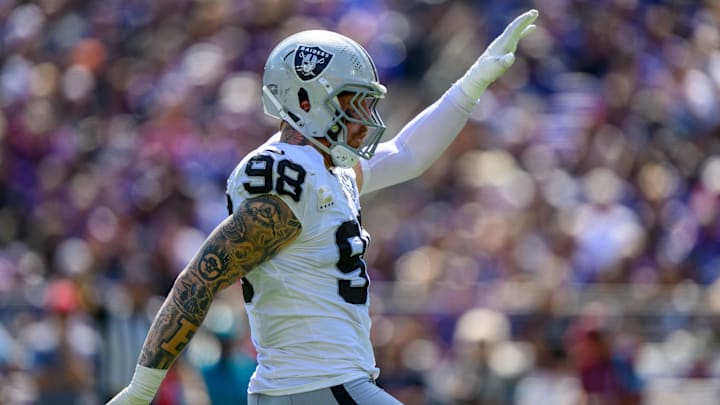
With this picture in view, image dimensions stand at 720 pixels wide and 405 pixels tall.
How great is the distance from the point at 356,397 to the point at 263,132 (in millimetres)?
7776

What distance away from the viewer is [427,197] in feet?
37.7

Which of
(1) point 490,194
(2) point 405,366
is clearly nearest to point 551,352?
(2) point 405,366

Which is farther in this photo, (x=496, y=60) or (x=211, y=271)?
(x=496, y=60)

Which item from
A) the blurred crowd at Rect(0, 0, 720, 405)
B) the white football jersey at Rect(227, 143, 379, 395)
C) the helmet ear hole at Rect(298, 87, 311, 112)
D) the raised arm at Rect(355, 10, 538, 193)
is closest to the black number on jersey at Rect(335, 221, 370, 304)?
the white football jersey at Rect(227, 143, 379, 395)

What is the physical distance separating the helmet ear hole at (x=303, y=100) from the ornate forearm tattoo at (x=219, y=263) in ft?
1.33

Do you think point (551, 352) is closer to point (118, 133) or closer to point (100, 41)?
point (118, 133)

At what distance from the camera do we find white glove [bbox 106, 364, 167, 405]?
447 cm

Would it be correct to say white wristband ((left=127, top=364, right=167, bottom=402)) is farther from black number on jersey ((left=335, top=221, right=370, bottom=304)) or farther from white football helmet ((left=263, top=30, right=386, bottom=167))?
white football helmet ((left=263, top=30, right=386, bottom=167))

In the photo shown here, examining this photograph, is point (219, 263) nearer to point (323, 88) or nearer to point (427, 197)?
point (323, 88)

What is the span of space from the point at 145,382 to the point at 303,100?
3.39 feet

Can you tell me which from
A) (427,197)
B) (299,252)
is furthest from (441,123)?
(427,197)

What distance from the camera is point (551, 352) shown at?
360 inches

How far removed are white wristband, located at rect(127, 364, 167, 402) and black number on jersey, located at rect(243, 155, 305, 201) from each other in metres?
0.66

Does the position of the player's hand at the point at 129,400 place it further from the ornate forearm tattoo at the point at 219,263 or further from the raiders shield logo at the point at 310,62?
the raiders shield logo at the point at 310,62
